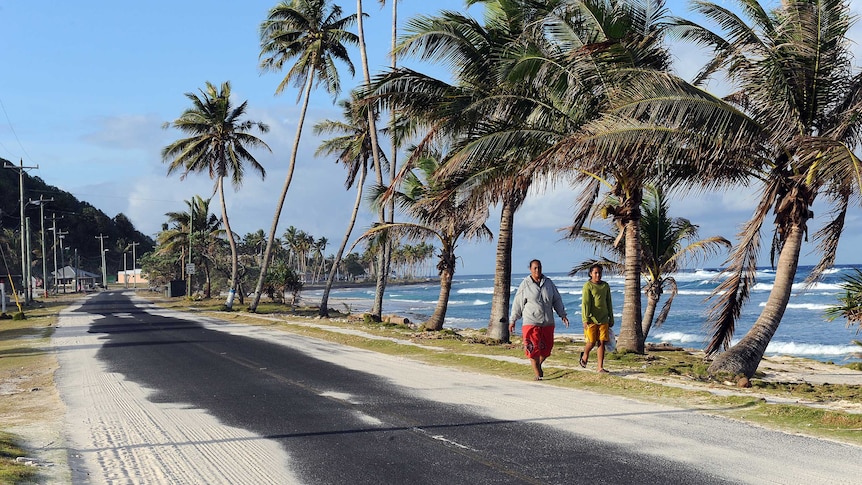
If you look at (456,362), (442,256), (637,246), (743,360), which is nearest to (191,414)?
(456,362)

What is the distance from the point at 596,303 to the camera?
11.5 m

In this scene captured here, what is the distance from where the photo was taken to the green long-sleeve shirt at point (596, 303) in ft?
37.7

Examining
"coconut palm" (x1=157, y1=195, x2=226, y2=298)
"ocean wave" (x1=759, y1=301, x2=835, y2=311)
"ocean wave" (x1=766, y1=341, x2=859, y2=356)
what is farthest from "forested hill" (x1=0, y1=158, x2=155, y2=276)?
"ocean wave" (x1=766, y1=341, x2=859, y2=356)

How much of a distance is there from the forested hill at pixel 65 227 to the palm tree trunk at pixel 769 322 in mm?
105956

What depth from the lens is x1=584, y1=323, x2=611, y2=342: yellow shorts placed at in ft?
38.2

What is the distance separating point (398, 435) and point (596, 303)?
5.12 m

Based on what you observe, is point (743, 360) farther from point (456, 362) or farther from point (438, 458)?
point (438, 458)

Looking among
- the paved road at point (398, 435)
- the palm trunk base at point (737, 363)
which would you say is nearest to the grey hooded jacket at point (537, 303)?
the paved road at point (398, 435)

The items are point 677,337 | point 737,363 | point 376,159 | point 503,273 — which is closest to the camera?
point 737,363

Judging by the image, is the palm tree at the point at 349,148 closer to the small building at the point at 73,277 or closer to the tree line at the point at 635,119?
the tree line at the point at 635,119

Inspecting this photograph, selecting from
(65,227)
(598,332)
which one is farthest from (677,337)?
(65,227)

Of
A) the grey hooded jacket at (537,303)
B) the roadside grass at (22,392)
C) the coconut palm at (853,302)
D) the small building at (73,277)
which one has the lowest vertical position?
the roadside grass at (22,392)

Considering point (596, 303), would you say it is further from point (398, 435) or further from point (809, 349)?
point (809, 349)

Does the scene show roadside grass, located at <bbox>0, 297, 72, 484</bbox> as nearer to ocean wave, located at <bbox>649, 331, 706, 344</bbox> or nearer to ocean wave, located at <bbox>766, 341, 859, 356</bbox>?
ocean wave, located at <bbox>766, 341, 859, 356</bbox>
